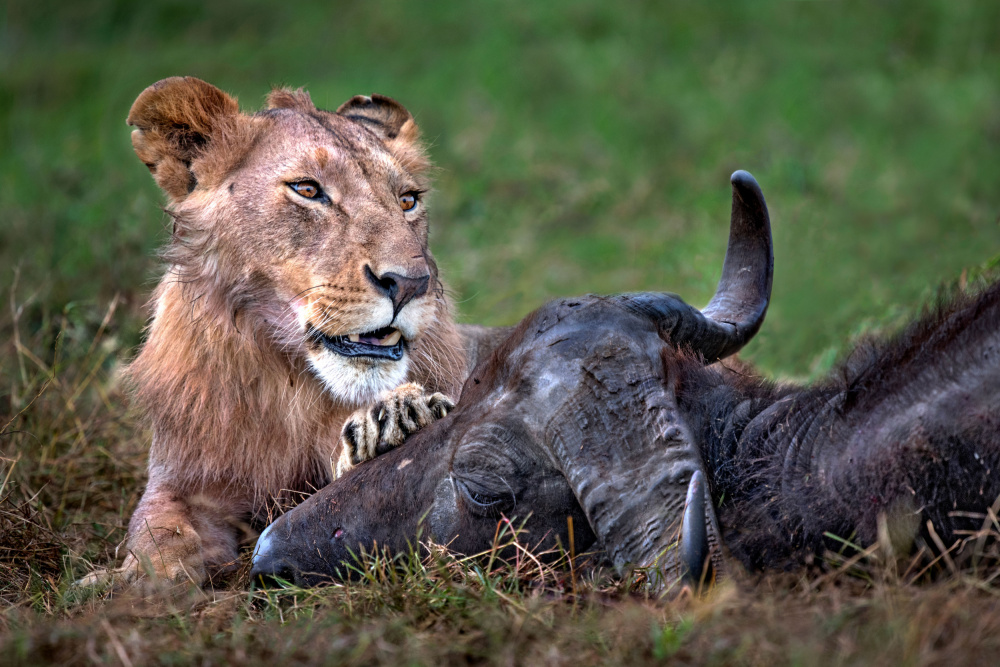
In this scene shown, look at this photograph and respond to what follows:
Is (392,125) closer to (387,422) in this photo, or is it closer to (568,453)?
(387,422)

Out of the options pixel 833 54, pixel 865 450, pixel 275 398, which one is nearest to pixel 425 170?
pixel 275 398

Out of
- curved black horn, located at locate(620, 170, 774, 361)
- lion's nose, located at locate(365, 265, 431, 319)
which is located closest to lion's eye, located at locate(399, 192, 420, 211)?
lion's nose, located at locate(365, 265, 431, 319)

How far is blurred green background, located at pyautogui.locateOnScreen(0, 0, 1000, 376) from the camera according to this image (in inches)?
294

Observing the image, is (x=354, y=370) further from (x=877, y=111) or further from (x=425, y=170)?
(x=877, y=111)

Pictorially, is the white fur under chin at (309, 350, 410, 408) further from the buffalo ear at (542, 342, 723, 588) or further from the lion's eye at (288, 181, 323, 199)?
the buffalo ear at (542, 342, 723, 588)

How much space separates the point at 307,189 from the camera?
3.98 metres

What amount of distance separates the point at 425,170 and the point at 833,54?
921cm

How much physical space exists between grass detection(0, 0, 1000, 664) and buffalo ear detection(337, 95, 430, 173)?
4.28 feet

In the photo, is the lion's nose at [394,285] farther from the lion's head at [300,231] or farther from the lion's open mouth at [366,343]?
the lion's open mouth at [366,343]

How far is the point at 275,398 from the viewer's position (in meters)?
4.11

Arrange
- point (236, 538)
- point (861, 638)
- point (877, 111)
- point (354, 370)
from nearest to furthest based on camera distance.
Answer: point (861, 638)
point (354, 370)
point (236, 538)
point (877, 111)

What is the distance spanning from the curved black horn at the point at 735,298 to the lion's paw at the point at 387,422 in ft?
2.49

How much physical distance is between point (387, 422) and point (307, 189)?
109cm

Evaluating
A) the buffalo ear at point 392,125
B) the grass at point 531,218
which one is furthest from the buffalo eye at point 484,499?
the buffalo ear at point 392,125
